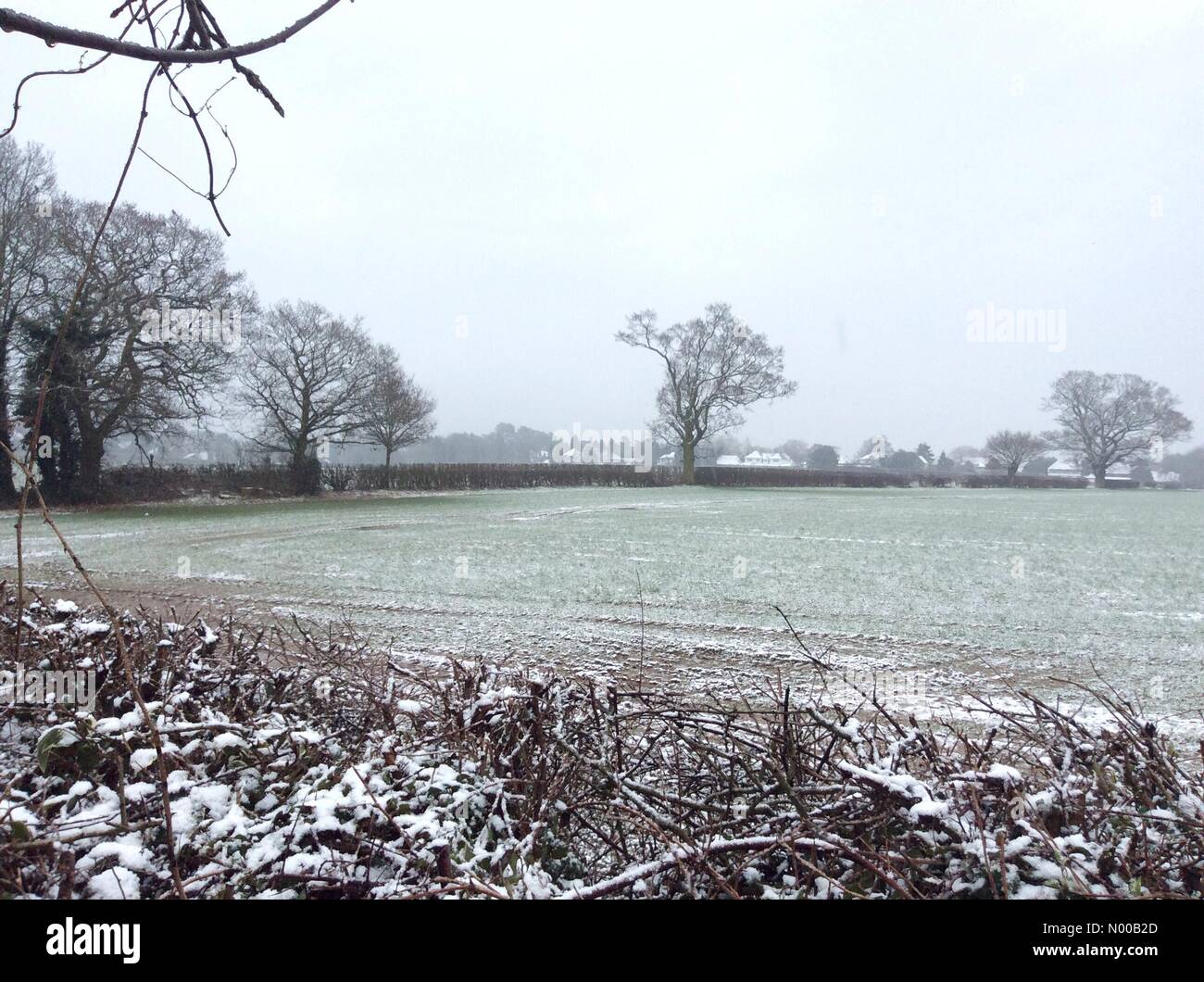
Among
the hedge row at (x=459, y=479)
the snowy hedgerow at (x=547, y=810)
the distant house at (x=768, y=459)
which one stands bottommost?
the snowy hedgerow at (x=547, y=810)

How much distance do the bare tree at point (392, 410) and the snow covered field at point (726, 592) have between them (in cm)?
1990

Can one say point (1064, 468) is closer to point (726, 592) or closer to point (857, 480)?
point (857, 480)

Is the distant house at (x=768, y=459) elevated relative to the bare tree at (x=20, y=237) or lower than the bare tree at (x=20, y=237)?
lower

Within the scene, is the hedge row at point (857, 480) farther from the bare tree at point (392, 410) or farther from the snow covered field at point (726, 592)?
the snow covered field at point (726, 592)

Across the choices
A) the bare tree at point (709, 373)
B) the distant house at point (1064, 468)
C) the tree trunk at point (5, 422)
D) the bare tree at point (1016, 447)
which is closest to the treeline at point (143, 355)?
the tree trunk at point (5, 422)

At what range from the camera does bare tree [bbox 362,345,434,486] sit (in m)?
Result: 39.3

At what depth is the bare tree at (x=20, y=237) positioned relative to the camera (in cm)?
837

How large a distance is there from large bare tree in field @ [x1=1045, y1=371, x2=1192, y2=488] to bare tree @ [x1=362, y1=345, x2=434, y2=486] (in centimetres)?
6985

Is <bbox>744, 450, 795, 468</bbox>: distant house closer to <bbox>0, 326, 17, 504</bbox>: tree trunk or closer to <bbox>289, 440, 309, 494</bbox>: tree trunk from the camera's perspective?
<bbox>289, 440, 309, 494</bbox>: tree trunk

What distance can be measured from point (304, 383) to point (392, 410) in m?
4.79

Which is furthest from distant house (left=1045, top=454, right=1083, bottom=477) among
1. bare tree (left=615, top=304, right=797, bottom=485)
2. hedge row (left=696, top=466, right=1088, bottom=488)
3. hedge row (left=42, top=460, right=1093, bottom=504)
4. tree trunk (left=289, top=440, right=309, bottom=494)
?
tree trunk (left=289, top=440, right=309, bottom=494)

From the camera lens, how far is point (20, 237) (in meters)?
13.0

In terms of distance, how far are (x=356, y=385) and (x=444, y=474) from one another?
29.9ft

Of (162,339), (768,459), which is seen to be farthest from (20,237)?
(768,459)
